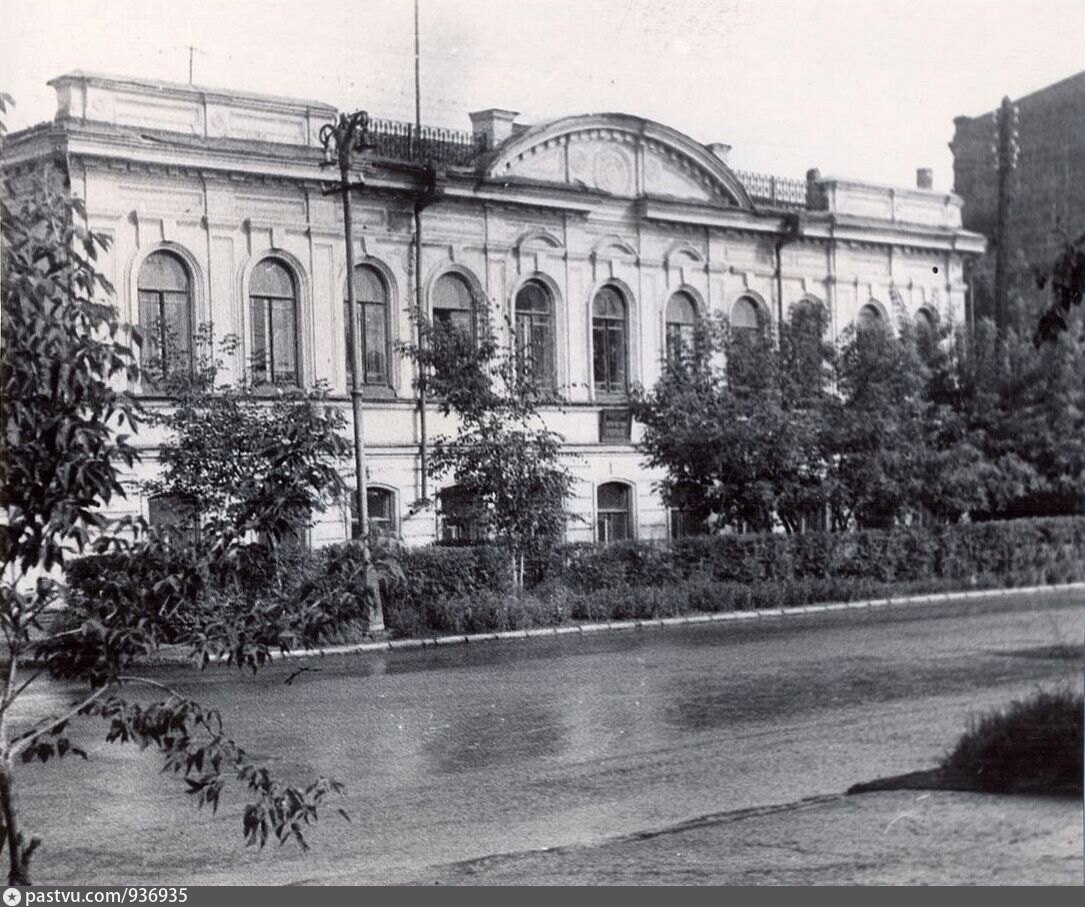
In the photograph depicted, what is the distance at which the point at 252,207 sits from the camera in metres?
7.38

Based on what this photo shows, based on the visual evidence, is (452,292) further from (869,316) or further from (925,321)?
(925,321)

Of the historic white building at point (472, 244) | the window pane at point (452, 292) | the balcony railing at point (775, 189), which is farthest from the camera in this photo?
the window pane at point (452, 292)

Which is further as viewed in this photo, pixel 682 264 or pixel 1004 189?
pixel 682 264

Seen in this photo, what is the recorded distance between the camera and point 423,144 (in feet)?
24.5

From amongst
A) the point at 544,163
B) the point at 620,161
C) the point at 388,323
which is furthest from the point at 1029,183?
the point at 388,323

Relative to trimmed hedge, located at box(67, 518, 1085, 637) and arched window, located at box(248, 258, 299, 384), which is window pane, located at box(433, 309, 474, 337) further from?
trimmed hedge, located at box(67, 518, 1085, 637)

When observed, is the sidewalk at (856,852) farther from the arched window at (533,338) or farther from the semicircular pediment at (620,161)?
the semicircular pediment at (620,161)

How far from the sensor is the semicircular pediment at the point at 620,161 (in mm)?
7301

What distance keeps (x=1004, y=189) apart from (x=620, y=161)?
2247mm


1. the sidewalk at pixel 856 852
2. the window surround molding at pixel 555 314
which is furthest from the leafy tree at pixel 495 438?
the sidewalk at pixel 856 852

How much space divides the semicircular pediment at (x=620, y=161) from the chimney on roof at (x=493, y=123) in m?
0.18

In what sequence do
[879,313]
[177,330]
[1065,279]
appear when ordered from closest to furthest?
[1065,279], [177,330], [879,313]

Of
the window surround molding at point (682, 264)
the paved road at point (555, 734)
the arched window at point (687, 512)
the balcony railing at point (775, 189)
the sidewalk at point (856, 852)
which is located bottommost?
the sidewalk at point (856, 852)

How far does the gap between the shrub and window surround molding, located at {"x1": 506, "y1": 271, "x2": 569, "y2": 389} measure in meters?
3.47
